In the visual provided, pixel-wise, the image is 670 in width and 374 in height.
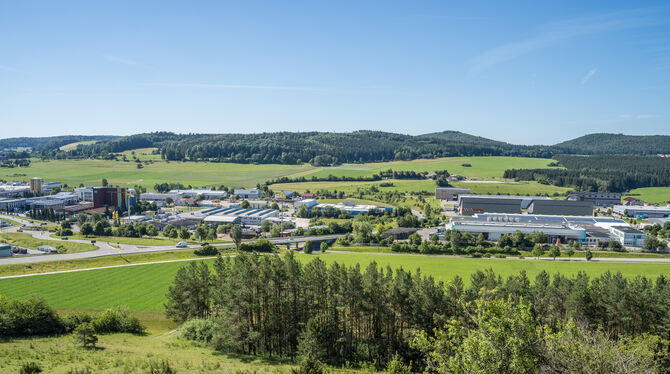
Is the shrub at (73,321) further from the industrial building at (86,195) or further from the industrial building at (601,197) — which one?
the industrial building at (601,197)

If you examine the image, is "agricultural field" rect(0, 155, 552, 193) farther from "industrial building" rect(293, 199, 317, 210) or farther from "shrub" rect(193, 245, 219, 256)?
"shrub" rect(193, 245, 219, 256)

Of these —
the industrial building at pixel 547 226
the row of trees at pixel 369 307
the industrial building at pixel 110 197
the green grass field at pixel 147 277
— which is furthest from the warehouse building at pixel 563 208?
the industrial building at pixel 110 197

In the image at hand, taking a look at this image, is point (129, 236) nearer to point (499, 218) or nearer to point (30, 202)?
point (30, 202)

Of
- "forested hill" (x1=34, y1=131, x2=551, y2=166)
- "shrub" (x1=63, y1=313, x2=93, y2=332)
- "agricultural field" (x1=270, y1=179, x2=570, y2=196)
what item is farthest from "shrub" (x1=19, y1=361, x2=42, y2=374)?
"forested hill" (x1=34, y1=131, x2=551, y2=166)

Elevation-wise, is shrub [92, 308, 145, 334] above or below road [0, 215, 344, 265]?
above

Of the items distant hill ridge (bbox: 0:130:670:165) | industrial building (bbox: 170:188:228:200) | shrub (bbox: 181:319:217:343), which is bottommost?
shrub (bbox: 181:319:217:343)

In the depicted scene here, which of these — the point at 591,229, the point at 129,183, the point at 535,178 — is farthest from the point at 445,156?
the point at 129,183

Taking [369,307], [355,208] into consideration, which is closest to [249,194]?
[355,208]
